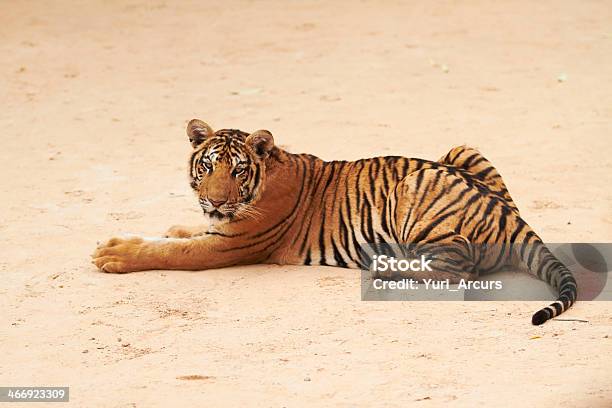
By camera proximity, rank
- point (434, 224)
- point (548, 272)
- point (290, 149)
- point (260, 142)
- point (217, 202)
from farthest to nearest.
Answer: point (290, 149)
point (260, 142)
point (217, 202)
point (434, 224)
point (548, 272)

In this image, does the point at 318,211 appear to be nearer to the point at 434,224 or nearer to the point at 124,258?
the point at 434,224

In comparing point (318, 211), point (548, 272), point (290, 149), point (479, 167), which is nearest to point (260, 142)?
point (318, 211)

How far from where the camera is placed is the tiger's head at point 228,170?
19.1 feet

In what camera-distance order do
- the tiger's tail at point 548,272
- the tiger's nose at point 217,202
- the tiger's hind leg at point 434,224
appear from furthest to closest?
the tiger's nose at point 217,202 < the tiger's hind leg at point 434,224 < the tiger's tail at point 548,272

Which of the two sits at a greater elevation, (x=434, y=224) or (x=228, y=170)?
(x=228, y=170)

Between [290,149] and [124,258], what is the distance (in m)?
2.64

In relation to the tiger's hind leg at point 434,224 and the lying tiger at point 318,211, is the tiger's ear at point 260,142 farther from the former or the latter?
the tiger's hind leg at point 434,224

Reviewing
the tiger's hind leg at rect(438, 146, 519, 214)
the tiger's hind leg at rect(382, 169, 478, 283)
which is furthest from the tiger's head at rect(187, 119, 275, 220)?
the tiger's hind leg at rect(438, 146, 519, 214)

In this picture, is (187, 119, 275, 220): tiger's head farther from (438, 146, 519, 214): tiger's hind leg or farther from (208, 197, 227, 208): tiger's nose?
(438, 146, 519, 214): tiger's hind leg

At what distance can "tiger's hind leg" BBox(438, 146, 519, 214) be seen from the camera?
6000 mm

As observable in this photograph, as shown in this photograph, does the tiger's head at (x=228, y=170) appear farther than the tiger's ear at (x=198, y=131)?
No

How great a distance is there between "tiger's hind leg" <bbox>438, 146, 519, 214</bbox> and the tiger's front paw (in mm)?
1685

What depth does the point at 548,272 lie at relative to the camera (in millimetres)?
5445

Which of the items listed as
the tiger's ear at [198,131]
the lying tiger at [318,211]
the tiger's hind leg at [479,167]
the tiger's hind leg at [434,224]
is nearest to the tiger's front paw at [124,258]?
the lying tiger at [318,211]
